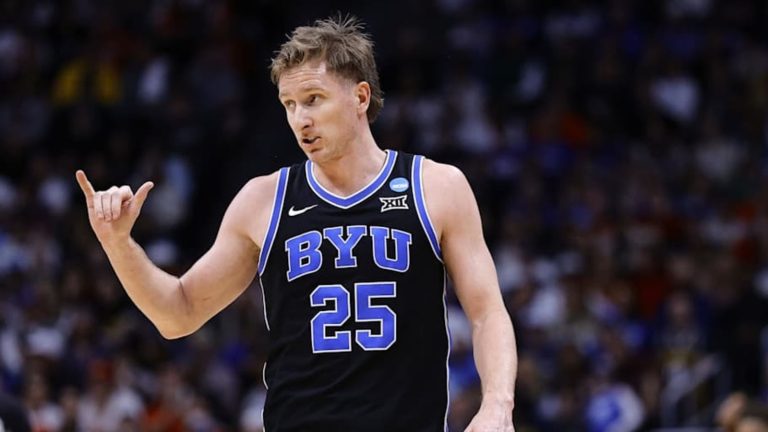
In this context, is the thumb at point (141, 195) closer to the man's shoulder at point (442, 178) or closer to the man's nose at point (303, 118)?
the man's nose at point (303, 118)

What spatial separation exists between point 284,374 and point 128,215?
34.3 inches

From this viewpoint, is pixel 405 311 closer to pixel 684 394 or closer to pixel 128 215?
pixel 128 215

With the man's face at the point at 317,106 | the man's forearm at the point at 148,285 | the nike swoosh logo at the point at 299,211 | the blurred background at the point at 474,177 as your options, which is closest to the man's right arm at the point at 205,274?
the man's forearm at the point at 148,285

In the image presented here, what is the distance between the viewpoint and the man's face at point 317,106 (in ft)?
18.6

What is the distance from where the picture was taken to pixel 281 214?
5871 millimetres

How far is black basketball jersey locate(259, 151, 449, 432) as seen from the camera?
18.2 feet

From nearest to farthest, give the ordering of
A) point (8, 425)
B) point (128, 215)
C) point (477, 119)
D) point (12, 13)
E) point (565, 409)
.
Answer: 1. point (128, 215)
2. point (8, 425)
3. point (565, 409)
4. point (477, 119)
5. point (12, 13)

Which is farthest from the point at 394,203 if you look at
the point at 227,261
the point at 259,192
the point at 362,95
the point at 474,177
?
the point at 474,177

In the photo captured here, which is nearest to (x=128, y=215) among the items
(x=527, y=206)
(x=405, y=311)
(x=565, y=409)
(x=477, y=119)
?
(x=405, y=311)

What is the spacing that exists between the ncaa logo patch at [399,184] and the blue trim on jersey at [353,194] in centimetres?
4

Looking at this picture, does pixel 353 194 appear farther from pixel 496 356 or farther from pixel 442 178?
pixel 496 356

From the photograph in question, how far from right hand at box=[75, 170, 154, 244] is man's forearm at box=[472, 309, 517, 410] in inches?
55.6

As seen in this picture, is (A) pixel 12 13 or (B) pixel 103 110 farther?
(A) pixel 12 13

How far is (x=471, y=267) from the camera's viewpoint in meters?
5.71
